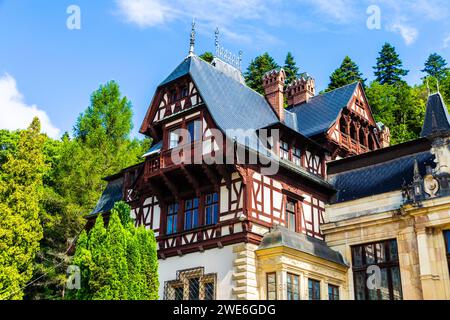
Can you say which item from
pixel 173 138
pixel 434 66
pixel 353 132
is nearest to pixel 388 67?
pixel 434 66

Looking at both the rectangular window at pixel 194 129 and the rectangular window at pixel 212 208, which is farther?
the rectangular window at pixel 194 129

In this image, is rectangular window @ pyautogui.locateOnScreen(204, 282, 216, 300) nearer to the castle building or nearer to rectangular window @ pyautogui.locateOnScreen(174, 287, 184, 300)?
the castle building

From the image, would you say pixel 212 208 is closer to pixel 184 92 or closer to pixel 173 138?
pixel 173 138

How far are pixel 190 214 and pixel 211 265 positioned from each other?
2.70 metres

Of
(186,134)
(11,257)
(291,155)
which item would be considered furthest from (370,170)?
(11,257)

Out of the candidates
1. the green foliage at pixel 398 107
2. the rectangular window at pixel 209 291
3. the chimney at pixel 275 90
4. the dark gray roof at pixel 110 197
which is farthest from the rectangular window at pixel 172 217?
the green foliage at pixel 398 107

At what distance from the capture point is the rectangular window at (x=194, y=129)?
2236cm

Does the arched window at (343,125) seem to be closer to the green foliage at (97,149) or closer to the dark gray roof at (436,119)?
the dark gray roof at (436,119)

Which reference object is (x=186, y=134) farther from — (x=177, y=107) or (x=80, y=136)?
(x=80, y=136)

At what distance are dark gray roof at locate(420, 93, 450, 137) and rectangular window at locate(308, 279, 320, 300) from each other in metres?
7.19

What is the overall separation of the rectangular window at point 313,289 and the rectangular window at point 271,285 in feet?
5.35

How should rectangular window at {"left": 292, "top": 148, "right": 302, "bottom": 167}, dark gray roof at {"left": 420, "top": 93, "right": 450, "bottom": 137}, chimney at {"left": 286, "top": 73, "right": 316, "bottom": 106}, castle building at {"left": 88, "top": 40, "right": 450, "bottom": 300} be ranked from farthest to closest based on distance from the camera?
1. chimney at {"left": 286, "top": 73, "right": 316, "bottom": 106}
2. rectangular window at {"left": 292, "top": 148, "right": 302, "bottom": 167}
3. dark gray roof at {"left": 420, "top": 93, "right": 450, "bottom": 137}
4. castle building at {"left": 88, "top": 40, "right": 450, "bottom": 300}

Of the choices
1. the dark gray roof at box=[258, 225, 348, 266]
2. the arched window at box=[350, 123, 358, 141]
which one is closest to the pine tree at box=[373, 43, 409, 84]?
the arched window at box=[350, 123, 358, 141]

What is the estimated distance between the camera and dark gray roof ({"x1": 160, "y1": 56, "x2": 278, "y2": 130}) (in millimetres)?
22906
